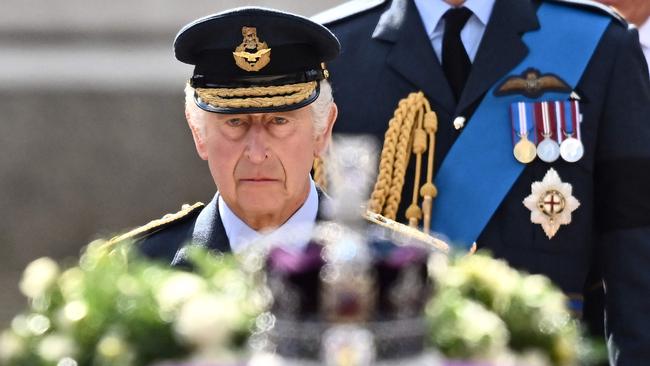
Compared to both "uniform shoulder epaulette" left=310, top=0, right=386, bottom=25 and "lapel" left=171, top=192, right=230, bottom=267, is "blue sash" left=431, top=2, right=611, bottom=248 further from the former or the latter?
"lapel" left=171, top=192, right=230, bottom=267

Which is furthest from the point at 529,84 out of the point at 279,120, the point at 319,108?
the point at 279,120

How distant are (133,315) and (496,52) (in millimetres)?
2051

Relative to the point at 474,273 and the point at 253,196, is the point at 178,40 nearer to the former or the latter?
the point at 253,196

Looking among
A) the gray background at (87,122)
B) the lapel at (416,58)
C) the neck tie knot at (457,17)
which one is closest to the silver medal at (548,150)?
the lapel at (416,58)

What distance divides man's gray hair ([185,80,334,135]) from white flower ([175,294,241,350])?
1.20 meters

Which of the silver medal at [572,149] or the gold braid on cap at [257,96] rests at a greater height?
Result: the gold braid on cap at [257,96]

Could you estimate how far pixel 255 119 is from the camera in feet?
12.3

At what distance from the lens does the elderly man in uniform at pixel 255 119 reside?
12.3 ft

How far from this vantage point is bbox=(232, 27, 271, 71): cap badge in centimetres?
384

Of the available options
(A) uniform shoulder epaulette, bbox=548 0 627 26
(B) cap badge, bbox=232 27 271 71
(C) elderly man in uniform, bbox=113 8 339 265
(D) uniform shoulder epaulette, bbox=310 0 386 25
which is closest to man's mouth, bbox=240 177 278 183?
(C) elderly man in uniform, bbox=113 8 339 265

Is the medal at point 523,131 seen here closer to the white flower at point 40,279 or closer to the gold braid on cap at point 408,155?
the gold braid on cap at point 408,155

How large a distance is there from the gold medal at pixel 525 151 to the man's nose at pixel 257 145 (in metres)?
1.01

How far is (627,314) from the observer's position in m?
4.39

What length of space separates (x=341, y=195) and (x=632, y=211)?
1.93m
